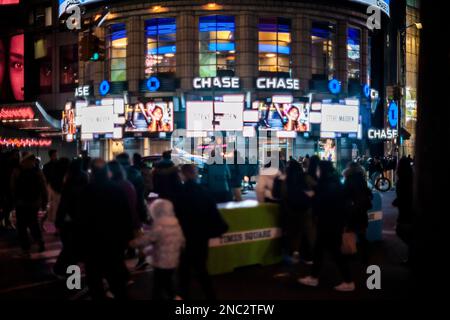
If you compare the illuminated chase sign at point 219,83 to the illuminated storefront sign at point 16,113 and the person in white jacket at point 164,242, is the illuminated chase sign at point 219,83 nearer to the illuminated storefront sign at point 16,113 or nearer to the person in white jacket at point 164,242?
the illuminated storefront sign at point 16,113

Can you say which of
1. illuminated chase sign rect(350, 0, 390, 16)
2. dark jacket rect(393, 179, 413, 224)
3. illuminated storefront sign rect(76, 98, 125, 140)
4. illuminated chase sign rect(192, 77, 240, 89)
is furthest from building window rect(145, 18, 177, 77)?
dark jacket rect(393, 179, 413, 224)

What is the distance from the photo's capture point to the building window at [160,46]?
121ft

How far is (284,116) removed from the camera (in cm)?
3519

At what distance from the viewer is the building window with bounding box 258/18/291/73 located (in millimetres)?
36844

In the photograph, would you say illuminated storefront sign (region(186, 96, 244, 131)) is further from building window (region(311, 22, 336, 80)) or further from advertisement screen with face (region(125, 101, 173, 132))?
building window (region(311, 22, 336, 80))

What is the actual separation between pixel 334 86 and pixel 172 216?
3140cm

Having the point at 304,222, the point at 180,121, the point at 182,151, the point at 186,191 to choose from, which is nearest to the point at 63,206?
the point at 186,191

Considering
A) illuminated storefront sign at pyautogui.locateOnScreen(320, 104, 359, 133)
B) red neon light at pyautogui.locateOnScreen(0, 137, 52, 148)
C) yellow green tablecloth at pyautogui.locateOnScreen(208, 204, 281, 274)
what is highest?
illuminated storefront sign at pyautogui.locateOnScreen(320, 104, 359, 133)

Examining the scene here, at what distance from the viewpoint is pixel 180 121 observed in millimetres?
36094

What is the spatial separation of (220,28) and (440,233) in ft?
99.2

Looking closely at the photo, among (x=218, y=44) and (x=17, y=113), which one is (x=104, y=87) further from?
(x=17, y=113)

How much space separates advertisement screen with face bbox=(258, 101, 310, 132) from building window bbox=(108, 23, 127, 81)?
975 centimetres
